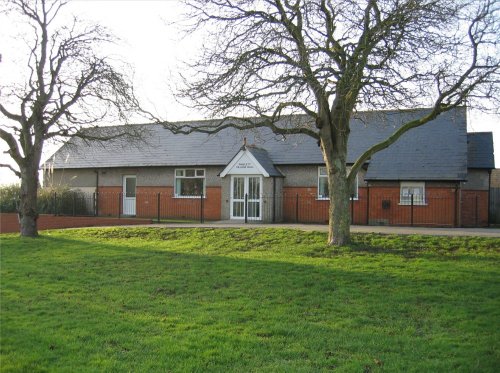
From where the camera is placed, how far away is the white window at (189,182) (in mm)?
27547

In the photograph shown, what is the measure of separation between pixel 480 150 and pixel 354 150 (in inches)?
243

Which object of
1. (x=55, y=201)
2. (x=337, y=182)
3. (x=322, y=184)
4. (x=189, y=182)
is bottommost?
(x=55, y=201)

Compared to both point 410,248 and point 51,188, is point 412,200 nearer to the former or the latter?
point 410,248

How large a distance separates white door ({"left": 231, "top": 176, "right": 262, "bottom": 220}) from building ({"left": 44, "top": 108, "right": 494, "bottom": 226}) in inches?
1.9

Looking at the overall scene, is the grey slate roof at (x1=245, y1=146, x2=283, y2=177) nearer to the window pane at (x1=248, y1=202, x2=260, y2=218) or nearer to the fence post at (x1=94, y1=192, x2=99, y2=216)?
the window pane at (x1=248, y1=202, x2=260, y2=218)

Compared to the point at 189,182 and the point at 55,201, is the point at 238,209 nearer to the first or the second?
the point at 189,182

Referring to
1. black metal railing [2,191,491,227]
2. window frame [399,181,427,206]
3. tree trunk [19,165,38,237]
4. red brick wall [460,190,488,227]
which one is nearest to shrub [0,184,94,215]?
black metal railing [2,191,491,227]

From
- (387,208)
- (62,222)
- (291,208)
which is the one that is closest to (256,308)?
(387,208)

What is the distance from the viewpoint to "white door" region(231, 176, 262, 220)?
2497 cm

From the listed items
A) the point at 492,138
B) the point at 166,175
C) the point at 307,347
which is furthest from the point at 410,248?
the point at 166,175

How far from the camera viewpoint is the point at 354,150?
82.8 feet

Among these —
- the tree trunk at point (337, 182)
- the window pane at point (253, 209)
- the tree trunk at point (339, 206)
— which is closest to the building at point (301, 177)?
the window pane at point (253, 209)

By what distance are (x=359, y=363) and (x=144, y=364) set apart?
2371 mm

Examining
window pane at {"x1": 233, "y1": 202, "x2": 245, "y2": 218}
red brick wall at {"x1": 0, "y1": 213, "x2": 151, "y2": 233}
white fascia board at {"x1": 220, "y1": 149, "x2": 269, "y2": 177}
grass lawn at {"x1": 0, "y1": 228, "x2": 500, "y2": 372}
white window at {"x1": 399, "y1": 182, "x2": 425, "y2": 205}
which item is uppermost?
white fascia board at {"x1": 220, "y1": 149, "x2": 269, "y2": 177}
